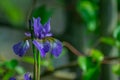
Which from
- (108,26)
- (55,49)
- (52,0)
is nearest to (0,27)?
(52,0)

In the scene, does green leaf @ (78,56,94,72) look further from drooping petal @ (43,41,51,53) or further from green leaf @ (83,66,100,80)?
drooping petal @ (43,41,51,53)

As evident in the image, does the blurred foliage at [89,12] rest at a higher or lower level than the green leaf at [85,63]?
higher

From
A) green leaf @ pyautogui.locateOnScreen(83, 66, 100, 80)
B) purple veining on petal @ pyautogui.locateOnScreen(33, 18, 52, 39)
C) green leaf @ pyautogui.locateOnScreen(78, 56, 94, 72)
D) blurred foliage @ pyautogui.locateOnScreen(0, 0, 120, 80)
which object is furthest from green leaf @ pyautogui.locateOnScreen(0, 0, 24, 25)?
purple veining on petal @ pyautogui.locateOnScreen(33, 18, 52, 39)

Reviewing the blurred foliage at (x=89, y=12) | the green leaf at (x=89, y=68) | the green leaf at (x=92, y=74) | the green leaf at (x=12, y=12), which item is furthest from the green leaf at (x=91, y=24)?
the green leaf at (x=12, y=12)

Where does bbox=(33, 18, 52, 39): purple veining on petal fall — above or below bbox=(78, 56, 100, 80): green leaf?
below

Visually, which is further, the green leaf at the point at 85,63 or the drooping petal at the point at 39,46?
the green leaf at the point at 85,63

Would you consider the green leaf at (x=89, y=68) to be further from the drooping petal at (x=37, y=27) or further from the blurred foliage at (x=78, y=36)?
the drooping petal at (x=37, y=27)

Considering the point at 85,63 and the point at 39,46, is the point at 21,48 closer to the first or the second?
the point at 39,46

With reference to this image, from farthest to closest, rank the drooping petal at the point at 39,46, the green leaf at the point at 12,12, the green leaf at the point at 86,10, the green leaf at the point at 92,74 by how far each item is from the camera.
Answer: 1. the green leaf at the point at 12,12
2. the green leaf at the point at 86,10
3. the green leaf at the point at 92,74
4. the drooping petal at the point at 39,46

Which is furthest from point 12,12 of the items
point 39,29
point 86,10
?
point 39,29
